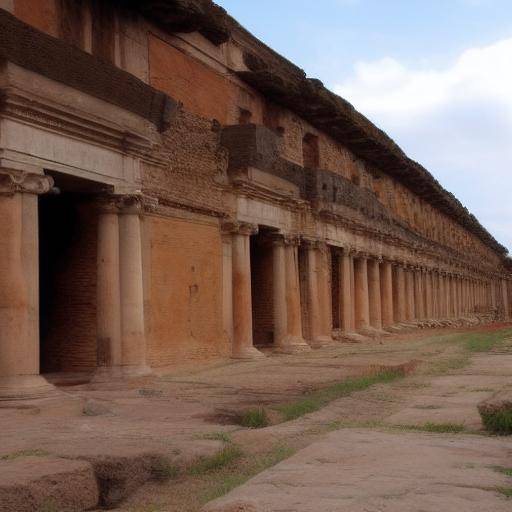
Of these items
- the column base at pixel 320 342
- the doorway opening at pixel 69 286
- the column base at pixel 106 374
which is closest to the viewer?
the column base at pixel 106 374

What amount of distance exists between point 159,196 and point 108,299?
252 cm

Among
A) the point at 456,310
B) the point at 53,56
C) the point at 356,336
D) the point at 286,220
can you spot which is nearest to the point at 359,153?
the point at 356,336

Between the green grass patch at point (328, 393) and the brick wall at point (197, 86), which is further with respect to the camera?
the brick wall at point (197, 86)

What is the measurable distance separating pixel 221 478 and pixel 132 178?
848cm

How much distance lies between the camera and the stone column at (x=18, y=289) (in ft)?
32.2

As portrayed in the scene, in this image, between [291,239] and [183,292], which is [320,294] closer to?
[291,239]

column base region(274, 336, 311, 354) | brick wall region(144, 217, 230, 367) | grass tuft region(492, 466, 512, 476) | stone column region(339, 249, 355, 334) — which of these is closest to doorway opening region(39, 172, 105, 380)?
brick wall region(144, 217, 230, 367)

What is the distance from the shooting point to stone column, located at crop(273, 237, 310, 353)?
1920 cm

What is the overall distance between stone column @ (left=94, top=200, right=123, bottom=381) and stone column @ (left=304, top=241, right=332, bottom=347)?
9249mm

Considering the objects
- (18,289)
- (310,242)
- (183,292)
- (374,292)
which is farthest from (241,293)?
(374,292)

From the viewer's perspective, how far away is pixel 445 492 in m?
4.05

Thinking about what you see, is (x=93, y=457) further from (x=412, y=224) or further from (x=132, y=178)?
(x=412, y=224)

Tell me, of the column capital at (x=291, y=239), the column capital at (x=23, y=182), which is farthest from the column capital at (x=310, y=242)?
the column capital at (x=23, y=182)

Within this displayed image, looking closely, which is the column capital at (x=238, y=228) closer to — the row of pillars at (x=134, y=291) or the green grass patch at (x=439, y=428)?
the row of pillars at (x=134, y=291)
